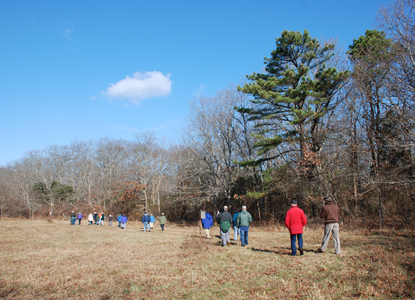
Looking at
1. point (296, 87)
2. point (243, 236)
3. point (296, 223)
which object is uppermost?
point (296, 87)

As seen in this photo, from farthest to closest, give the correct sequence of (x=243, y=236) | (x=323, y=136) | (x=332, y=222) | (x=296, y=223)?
1. (x=323, y=136)
2. (x=243, y=236)
3. (x=296, y=223)
4. (x=332, y=222)

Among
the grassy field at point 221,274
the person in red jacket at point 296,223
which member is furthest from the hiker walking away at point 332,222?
the person in red jacket at point 296,223

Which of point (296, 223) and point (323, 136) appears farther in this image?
point (323, 136)

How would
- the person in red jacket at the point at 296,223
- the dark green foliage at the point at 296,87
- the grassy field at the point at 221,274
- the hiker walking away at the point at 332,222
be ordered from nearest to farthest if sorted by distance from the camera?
the grassy field at the point at 221,274, the hiker walking away at the point at 332,222, the person in red jacket at the point at 296,223, the dark green foliage at the point at 296,87

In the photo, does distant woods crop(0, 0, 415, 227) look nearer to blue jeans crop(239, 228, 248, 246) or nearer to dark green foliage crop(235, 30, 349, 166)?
dark green foliage crop(235, 30, 349, 166)

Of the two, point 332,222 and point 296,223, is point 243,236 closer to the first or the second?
point 296,223

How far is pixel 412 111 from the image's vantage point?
13.9 metres

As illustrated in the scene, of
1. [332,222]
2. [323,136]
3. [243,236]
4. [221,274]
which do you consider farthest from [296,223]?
[323,136]

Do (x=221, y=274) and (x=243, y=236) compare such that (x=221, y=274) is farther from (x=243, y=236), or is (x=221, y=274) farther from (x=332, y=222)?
(x=243, y=236)

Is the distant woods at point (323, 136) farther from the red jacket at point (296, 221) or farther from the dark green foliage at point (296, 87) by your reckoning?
the red jacket at point (296, 221)

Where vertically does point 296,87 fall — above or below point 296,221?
above

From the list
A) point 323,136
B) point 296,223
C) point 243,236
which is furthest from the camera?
point 323,136

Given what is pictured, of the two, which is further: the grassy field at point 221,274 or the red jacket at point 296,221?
the red jacket at point 296,221

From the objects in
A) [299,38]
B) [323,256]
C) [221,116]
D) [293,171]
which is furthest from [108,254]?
[221,116]
